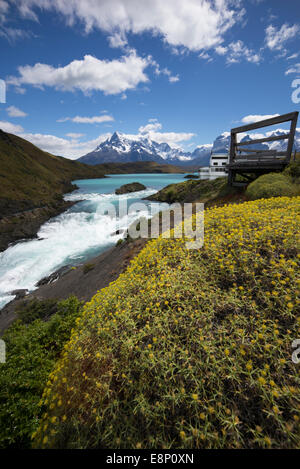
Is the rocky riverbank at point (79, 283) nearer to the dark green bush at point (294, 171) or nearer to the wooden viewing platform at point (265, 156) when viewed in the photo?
the wooden viewing platform at point (265, 156)

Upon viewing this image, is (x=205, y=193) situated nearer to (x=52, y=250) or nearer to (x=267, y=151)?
(x=267, y=151)

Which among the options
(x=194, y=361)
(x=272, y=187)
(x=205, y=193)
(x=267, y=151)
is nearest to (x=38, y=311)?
(x=194, y=361)

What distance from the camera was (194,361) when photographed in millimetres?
2891

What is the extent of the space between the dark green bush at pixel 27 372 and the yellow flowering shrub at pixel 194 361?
237mm

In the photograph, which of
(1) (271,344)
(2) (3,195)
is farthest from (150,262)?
(2) (3,195)

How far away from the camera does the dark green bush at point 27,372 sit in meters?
2.98

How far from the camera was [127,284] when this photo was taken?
16.4 ft

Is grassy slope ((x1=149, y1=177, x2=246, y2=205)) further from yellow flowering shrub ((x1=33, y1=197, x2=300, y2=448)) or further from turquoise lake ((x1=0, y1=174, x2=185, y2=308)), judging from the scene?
turquoise lake ((x1=0, y1=174, x2=185, y2=308))

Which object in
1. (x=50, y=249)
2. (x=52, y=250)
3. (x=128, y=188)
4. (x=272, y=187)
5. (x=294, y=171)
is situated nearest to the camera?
(x=272, y=187)

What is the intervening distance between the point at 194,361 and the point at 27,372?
11.4 feet

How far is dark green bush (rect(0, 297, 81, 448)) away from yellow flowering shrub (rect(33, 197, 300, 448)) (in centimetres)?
24

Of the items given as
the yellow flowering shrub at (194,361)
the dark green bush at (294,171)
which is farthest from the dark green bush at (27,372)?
the dark green bush at (294,171)

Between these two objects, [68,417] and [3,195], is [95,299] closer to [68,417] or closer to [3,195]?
[68,417]

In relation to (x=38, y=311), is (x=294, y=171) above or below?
above
